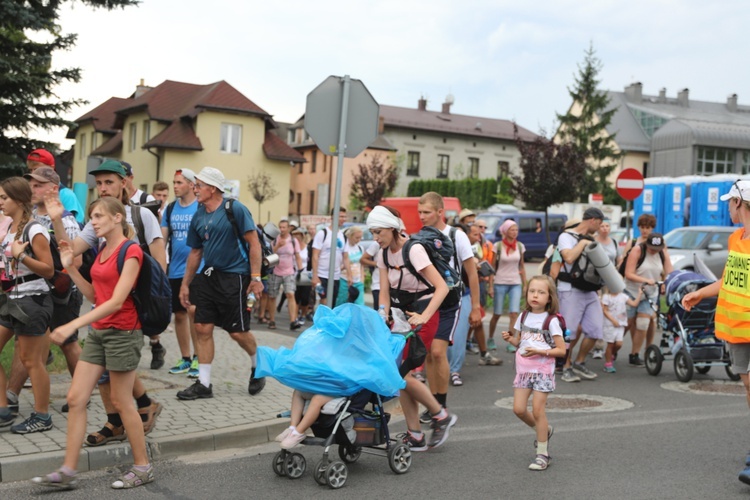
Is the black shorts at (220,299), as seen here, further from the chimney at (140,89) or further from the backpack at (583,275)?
the chimney at (140,89)

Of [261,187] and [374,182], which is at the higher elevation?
[374,182]

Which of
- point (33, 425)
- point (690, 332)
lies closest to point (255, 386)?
point (33, 425)

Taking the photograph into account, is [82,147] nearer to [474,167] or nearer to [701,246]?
[474,167]

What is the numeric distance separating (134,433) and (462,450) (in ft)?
8.58

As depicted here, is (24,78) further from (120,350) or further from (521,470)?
(521,470)

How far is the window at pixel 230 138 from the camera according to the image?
48.2m

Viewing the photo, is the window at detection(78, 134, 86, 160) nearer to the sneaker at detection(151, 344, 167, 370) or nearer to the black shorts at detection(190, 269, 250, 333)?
the sneaker at detection(151, 344, 167, 370)

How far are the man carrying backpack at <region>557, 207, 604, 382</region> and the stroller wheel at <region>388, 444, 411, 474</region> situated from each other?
15.5ft

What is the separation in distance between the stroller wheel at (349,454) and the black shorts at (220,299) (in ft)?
7.02

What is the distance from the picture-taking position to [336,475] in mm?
5578

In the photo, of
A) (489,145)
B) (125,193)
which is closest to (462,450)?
(125,193)

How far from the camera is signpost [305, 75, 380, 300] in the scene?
930 cm

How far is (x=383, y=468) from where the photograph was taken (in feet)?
20.2

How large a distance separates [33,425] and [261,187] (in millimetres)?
43110
